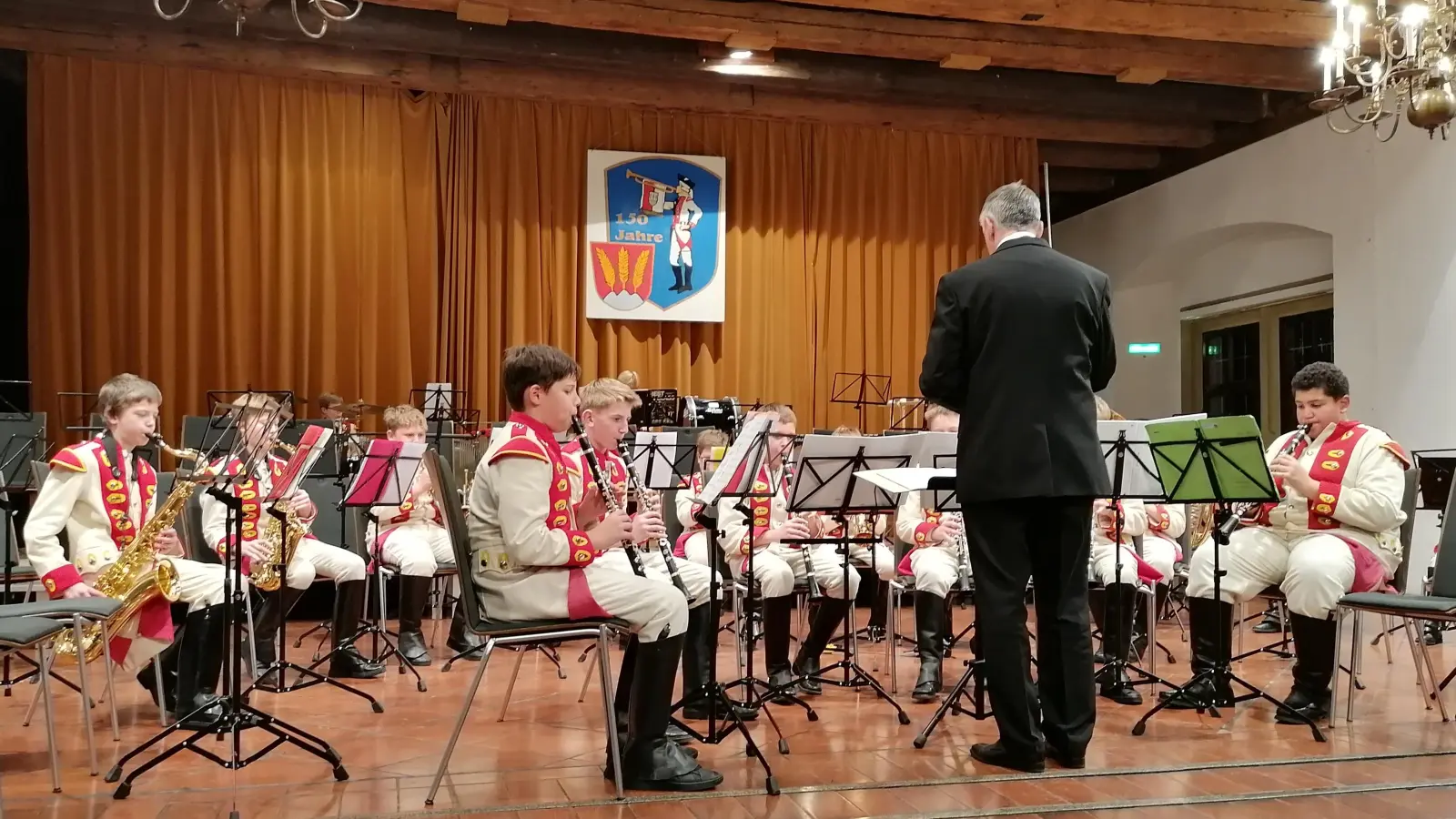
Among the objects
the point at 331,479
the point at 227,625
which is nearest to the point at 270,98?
the point at 331,479

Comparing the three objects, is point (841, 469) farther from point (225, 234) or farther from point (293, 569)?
point (225, 234)

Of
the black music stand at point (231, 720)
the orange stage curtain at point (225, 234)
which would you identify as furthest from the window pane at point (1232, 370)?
the black music stand at point (231, 720)

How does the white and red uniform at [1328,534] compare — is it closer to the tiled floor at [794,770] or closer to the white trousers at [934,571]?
the tiled floor at [794,770]

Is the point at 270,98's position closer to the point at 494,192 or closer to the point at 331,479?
the point at 494,192

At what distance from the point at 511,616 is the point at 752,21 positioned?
5867 millimetres

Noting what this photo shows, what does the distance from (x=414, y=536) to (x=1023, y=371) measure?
3.37 m

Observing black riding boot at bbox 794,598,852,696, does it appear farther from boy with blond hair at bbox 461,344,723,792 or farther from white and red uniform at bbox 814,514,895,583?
boy with blond hair at bbox 461,344,723,792

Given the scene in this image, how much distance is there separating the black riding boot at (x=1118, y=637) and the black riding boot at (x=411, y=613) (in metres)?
2.97

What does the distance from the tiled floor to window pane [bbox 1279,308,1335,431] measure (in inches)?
230

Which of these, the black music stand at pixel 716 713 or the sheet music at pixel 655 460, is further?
the sheet music at pixel 655 460

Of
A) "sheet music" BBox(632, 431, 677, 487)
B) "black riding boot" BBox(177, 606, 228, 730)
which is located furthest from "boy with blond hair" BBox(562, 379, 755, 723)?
"black riding boot" BBox(177, 606, 228, 730)

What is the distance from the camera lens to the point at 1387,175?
8328mm

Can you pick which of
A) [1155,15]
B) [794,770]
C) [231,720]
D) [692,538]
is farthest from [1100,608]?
[1155,15]

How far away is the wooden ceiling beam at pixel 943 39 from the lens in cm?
783
